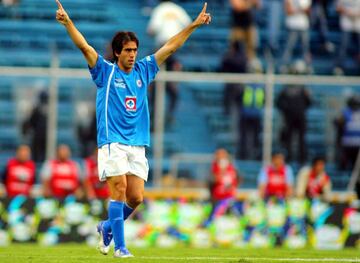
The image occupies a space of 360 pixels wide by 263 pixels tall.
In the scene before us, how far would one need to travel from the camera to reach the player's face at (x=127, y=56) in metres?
12.1

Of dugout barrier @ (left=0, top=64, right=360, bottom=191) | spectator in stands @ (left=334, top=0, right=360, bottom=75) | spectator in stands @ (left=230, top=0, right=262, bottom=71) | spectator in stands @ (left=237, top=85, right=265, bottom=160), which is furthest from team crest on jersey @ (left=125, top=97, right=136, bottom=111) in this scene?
spectator in stands @ (left=334, top=0, right=360, bottom=75)

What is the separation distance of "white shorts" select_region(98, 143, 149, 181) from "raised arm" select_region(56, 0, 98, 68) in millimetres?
873

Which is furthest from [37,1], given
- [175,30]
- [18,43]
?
[175,30]

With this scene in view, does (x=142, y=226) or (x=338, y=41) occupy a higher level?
(x=338, y=41)

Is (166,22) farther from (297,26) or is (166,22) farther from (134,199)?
(134,199)

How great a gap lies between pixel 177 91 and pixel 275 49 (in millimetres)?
4119

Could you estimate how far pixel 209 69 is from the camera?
23078 millimetres

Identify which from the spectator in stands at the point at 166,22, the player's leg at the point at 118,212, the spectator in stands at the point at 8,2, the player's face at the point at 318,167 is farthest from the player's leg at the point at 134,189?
the spectator in stands at the point at 8,2

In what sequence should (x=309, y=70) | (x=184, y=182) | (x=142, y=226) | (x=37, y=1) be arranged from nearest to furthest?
(x=142, y=226) → (x=184, y=182) → (x=309, y=70) → (x=37, y=1)

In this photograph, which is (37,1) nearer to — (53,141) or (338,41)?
(53,141)

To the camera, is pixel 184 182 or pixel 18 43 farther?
pixel 18 43

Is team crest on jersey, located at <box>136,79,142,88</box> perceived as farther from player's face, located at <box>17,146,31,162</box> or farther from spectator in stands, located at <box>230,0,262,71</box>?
spectator in stands, located at <box>230,0,262,71</box>

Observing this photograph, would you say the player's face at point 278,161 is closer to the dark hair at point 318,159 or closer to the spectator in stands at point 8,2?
the dark hair at point 318,159

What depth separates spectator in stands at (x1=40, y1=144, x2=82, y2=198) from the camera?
21234 millimetres
